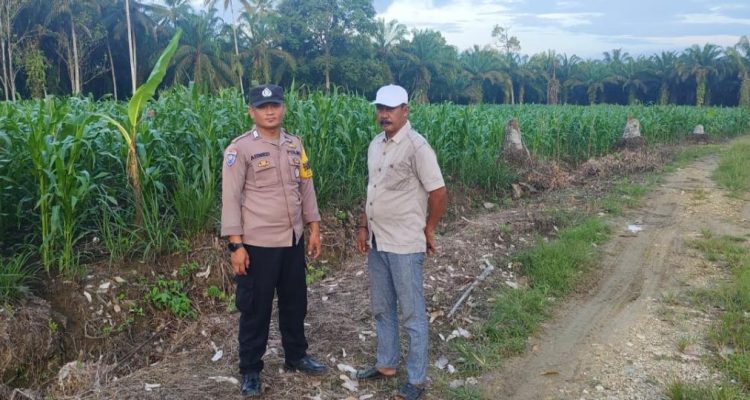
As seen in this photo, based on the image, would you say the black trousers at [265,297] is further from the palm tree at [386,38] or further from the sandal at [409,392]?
the palm tree at [386,38]

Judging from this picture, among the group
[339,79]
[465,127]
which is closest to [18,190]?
[465,127]

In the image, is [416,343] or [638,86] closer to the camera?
[416,343]

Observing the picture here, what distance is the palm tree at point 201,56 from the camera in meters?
29.6

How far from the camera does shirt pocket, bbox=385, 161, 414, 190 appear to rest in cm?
311

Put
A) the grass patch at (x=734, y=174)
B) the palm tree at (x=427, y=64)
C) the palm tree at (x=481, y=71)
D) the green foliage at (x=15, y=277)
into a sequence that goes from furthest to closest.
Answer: the palm tree at (x=481, y=71), the palm tree at (x=427, y=64), the grass patch at (x=734, y=174), the green foliage at (x=15, y=277)

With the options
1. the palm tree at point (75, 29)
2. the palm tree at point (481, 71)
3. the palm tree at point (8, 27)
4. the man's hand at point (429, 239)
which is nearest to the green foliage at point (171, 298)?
the man's hand at point (429, 239)

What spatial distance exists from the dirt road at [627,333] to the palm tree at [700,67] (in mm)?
48458

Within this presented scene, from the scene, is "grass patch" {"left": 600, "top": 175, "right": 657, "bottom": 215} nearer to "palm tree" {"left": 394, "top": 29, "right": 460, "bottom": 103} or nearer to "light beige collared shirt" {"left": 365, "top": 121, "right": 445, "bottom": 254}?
"light beige collared shirt" {"left": 365, "top": 121, "right": 445, "bottom": 254}

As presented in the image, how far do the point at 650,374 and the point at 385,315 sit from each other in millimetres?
1804

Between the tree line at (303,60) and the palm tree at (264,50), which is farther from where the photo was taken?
the palm tree at (264,50)

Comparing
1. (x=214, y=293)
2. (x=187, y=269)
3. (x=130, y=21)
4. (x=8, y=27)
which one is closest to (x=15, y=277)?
(x=187, y=269)

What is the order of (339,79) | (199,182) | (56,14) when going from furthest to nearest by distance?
(339,79) → (56,14) → (199,182)

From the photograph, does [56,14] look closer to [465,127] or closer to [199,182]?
[465,127]

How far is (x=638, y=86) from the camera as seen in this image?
2093 inches
